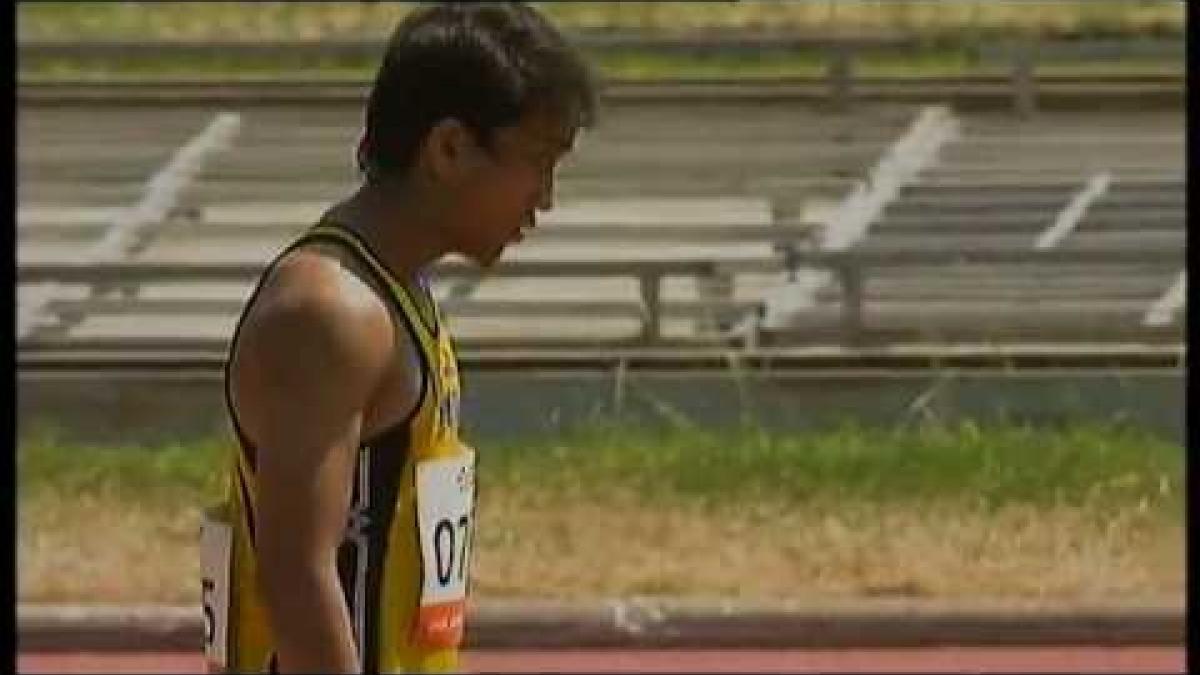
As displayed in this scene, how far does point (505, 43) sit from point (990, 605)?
6.32 m

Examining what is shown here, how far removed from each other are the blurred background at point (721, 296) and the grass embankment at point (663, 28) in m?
0.04

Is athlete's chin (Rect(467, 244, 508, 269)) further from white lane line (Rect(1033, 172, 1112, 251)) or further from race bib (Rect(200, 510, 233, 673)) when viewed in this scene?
white lane line (Rect(1033, 172, 1112, 251))

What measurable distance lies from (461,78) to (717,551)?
22.6 ft

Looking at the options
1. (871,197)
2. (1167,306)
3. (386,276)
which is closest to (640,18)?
(871,197)

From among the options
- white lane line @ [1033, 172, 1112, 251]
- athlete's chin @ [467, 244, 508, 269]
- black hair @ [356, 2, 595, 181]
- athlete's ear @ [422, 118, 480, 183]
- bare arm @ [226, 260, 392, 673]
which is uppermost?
black hair @ [356, 2, 595, 181]

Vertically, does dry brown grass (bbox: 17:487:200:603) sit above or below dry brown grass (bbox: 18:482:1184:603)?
below

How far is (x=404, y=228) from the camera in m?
3.26

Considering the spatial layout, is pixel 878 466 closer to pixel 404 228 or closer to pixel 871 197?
pixel 404 228

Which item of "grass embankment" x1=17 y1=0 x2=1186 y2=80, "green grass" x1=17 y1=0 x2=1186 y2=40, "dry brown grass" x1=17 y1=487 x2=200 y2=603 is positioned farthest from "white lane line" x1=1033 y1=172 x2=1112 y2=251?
"dry brown grass" x1=17 y1=487 x2=200 y2=603

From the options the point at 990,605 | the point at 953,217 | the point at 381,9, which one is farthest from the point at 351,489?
the point at 381,9

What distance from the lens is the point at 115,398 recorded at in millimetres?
12328

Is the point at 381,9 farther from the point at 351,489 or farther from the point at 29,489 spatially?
the point at 351,489

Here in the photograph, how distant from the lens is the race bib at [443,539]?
3250 mm

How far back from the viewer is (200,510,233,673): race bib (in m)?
3.30
